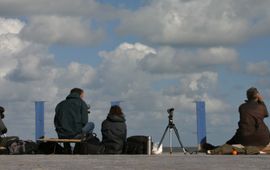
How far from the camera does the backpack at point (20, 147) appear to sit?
1806 cm

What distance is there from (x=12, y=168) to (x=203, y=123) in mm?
11434

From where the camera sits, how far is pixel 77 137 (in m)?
18.1

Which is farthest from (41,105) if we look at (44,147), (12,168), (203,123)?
(12,168)

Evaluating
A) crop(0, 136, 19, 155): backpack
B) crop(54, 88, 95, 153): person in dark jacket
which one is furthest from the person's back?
crop(0, 136, 19, 155): backpack

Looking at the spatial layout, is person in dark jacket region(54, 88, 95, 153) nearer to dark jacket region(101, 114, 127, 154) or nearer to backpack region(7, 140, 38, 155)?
dark jacket region(101, 114, 127, 154)

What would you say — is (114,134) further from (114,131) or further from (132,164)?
(132,164)

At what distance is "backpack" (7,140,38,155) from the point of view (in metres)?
18.1

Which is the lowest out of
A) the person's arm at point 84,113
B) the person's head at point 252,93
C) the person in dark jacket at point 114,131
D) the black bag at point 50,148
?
the black bag at point 50,148

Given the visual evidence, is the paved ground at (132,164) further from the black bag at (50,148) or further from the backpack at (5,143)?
the black bag at (50,148)

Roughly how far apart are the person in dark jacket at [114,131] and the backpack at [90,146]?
20 cm

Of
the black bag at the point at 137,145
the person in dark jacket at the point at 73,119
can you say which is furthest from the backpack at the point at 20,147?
the black bag at the point at 137,145

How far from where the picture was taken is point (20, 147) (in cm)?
1808

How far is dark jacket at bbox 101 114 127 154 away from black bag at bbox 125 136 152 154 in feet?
0.57

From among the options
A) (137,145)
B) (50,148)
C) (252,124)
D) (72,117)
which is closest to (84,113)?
(72,117)
